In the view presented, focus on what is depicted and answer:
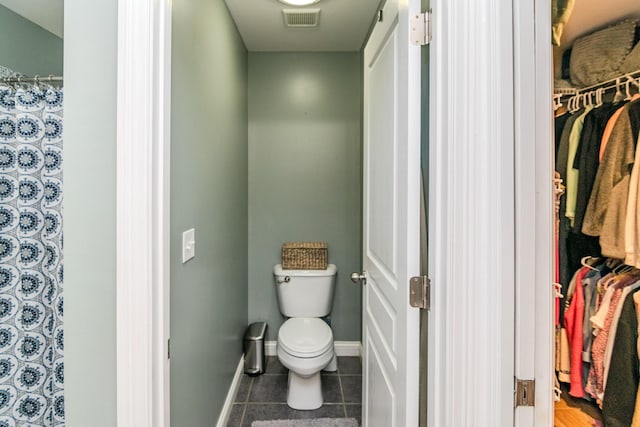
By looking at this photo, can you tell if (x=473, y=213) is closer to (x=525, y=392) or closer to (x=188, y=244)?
(x=525, y=392)

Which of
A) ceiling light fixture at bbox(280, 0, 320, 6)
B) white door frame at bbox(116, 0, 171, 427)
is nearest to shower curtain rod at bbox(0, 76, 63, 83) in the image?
white door frame at bbox(116, 0, 171, 427)

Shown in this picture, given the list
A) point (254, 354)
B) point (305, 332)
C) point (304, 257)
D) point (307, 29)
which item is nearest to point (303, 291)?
point (304, 257)

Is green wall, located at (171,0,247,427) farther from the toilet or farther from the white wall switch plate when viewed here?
the toilet

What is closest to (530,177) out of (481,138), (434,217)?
(481,138)

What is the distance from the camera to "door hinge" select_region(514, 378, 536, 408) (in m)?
0.74

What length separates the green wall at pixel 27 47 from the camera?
1.60m

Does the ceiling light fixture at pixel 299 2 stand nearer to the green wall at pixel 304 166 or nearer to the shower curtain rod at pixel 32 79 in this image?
the green wall at pixel 304 166

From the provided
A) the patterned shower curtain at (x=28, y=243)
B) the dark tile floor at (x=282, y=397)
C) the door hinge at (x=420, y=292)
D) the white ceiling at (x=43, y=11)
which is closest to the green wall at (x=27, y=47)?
A: the white ceiling at (x=43, y=11)

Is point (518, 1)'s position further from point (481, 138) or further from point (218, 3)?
point (218, 3)

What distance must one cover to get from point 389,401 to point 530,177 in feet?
2.80

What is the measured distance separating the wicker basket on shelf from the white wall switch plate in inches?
46.0

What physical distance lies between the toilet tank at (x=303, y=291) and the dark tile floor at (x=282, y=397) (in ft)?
1.46

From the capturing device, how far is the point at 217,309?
1.72 metres

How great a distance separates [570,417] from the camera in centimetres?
103
